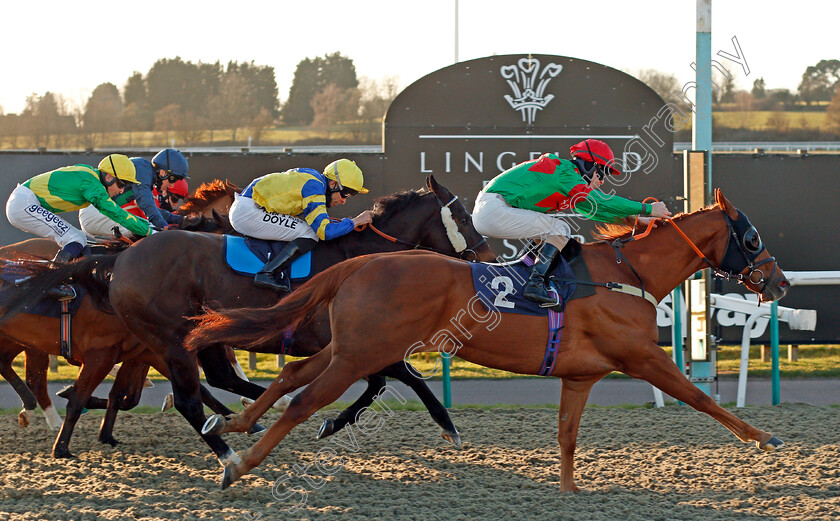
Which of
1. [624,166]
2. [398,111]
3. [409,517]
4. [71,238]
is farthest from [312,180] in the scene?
[624,166]

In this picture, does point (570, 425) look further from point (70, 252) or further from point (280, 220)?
point (70, 252)

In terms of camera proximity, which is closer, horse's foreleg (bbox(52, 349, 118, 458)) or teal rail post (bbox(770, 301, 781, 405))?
horse's foreleg (bbox(52, 349, 118, 458))

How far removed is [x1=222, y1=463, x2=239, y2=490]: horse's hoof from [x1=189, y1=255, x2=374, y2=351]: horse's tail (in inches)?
24.3

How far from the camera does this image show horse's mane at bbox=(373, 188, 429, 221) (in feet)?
18.0

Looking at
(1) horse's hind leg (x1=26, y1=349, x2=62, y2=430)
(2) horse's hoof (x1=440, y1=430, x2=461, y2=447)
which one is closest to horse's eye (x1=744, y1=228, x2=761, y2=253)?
(2) horse's hoof (x1=440, y1=430, x2=461, y2=447)

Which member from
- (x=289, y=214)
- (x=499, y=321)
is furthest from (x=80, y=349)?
(x=499, y=321)

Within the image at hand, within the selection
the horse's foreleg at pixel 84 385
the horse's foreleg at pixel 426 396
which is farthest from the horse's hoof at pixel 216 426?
the horse's foreleg at pixel 84 385

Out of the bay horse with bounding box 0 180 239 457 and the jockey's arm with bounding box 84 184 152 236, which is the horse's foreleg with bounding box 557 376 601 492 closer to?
the bay horse with bounding box 0 180 239 457

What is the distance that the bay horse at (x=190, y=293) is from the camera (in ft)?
15.9

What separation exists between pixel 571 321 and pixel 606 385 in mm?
4126

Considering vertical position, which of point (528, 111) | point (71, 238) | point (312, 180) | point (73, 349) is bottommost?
point (73, 349)

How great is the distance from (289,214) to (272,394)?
49.3 inches

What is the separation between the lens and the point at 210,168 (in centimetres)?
835

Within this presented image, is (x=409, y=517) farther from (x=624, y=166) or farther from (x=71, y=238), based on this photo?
(x=624, y=166)
